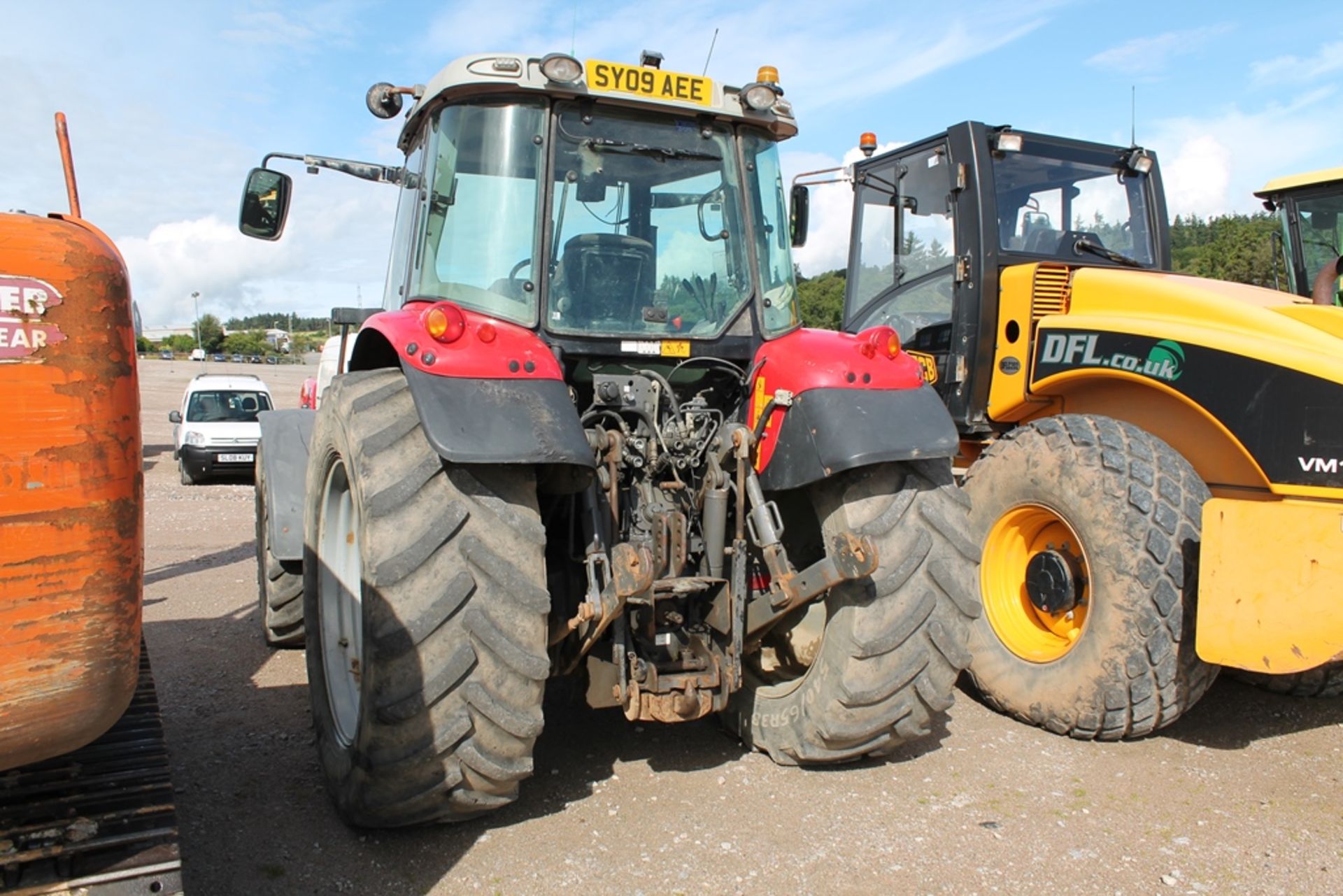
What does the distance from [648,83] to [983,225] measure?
2.36 metres

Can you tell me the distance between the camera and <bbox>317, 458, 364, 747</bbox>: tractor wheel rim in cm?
373

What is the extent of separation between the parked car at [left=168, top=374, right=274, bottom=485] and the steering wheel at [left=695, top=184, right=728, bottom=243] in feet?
39.3

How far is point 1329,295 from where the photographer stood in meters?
4.71

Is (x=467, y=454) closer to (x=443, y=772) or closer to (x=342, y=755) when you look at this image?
(x=443, y=772)

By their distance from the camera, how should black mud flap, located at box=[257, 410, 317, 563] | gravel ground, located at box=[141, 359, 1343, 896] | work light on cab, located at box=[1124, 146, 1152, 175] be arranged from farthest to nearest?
work light on cab, located at box=[1124, 146, 1152, 175]
black mud flap, located at box=[257, 410, 317, 563]
gravel ground, located at box=[141, 359, 1343, 896]

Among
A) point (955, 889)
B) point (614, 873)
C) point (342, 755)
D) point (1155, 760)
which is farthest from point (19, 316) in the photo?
point (1155, 760)

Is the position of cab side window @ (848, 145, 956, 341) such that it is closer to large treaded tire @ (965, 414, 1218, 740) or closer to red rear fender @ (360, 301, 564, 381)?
large treaded tire @ (965, 414, 1218, 740)

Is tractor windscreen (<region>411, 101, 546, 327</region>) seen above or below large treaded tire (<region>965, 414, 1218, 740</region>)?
above

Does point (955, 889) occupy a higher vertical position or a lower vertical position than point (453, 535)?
lower

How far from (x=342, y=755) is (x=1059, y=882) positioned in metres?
2.31

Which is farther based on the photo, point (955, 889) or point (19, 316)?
point (955, 889)

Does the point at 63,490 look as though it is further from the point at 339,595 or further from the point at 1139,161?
the point at 1139,161

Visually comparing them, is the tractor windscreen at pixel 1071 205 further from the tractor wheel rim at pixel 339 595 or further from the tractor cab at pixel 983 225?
the tractor wheel rim at pixel 339 595

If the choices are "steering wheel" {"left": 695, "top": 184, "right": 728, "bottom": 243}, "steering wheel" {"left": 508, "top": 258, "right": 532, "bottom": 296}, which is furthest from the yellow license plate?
"steering wheel" {"left": 508, "top": 258, "right": 532, "bottom": 296}
